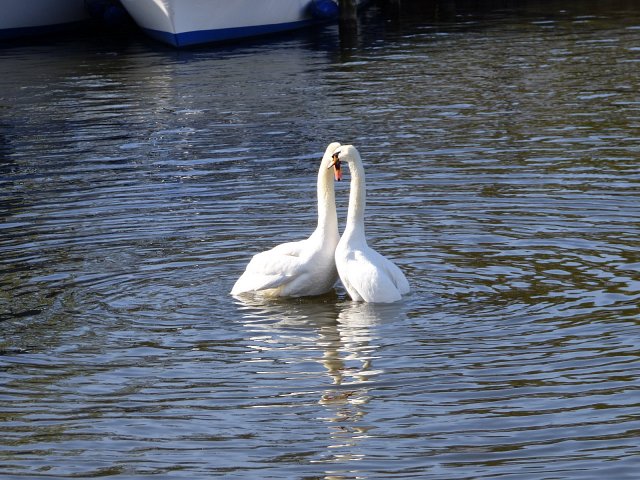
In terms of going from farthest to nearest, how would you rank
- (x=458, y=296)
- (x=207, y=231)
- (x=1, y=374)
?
(x=207, y=231) < (x=458, y=296) < (x=1, y=374)

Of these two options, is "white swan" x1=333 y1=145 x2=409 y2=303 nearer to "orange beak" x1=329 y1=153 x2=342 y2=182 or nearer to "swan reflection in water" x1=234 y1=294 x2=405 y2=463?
"orange beak" x1=329 y1=153 x2=342 y2=182

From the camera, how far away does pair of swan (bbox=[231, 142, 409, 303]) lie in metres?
11.2

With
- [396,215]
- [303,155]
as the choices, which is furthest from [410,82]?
[396,215]

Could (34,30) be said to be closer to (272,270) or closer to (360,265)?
(272,270)

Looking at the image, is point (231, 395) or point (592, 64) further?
point (592, 64)

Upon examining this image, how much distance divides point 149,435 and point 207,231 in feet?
19.1

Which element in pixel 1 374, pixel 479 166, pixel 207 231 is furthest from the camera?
pixel 479 166

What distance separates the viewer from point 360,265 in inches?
438

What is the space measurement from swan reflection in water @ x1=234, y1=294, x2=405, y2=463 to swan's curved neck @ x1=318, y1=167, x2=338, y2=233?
66 cm

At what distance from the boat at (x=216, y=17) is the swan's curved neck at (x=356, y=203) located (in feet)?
75.9

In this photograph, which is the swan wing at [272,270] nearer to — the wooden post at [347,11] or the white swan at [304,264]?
the white swan at [304,264]

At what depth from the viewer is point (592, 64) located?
25.0 meters

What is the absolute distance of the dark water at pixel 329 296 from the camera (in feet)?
26.4

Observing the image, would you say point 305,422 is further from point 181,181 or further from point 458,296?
point 181,181
